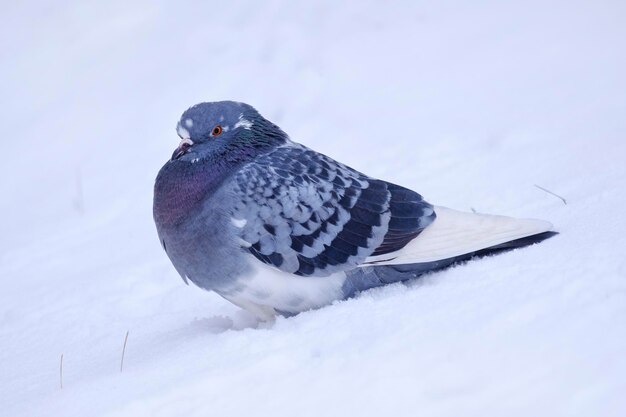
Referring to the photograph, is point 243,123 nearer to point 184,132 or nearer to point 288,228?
point 184,132

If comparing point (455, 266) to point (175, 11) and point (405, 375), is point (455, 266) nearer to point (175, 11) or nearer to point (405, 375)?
point (405, 375)

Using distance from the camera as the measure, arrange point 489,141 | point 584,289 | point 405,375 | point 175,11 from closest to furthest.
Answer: point 405,375 < point 584,289 < point 489,141 < point 175,11

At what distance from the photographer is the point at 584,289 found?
2.63 meters

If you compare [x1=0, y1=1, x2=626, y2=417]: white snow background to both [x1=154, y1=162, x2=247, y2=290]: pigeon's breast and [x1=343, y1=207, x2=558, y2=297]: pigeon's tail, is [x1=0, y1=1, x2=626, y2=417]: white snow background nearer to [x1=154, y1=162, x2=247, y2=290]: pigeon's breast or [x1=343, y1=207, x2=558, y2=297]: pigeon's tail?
[x1=343, y1=207, x2=558, y2=297]: pigeon's tail

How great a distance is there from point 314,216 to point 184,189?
0.52 metres

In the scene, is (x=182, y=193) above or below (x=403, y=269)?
above

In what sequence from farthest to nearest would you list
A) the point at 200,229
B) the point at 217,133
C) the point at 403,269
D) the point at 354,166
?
the point at 354,166
the point at 217,133
the point at 403,269
the point at 200,229

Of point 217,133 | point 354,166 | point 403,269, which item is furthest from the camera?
point 354,166

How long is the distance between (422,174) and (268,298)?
7.50ft

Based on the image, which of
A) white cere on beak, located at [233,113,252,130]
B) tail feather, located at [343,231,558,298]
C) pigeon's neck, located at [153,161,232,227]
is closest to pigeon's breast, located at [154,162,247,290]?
pigeon's neck, located at [153,161,232,227]

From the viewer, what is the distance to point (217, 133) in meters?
3.57

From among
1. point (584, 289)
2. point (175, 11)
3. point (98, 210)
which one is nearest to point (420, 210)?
point (584, 289)

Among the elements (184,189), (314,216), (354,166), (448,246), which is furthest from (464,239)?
(354,166)

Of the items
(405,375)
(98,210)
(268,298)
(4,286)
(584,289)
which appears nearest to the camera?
(405,375)
